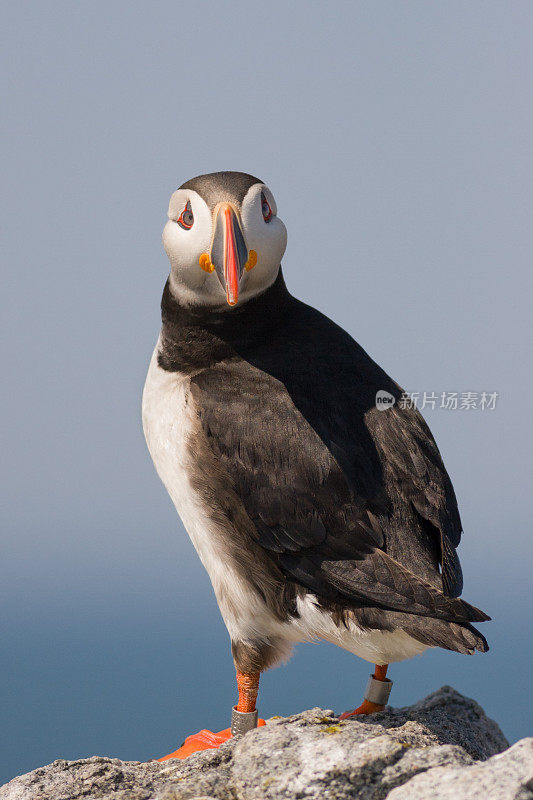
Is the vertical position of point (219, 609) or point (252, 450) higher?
point (252, 450)

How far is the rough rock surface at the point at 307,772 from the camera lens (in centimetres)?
262

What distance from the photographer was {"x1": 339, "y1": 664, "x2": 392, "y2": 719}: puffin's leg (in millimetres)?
4480

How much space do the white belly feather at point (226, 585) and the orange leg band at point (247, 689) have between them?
0.57 ft

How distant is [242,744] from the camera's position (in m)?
3.25

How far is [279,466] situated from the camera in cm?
371

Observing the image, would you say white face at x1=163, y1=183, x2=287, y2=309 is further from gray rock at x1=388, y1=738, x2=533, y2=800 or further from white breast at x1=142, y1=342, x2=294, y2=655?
gray rock at x1=388, y1=738, x2=533, y2=800

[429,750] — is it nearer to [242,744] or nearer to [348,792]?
[348,792]

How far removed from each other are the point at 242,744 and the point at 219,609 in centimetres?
92


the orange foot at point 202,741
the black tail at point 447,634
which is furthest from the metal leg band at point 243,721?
the black tail at point 447,634

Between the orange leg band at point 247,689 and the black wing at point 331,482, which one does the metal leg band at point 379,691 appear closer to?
the orange leg band at point 247,689

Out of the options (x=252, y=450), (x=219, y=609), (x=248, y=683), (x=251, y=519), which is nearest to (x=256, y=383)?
(x=252, y=450)

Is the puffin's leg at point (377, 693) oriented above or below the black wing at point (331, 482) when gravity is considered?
below

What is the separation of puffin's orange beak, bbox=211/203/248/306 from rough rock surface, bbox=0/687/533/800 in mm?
1683

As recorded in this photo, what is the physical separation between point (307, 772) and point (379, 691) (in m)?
1.63
